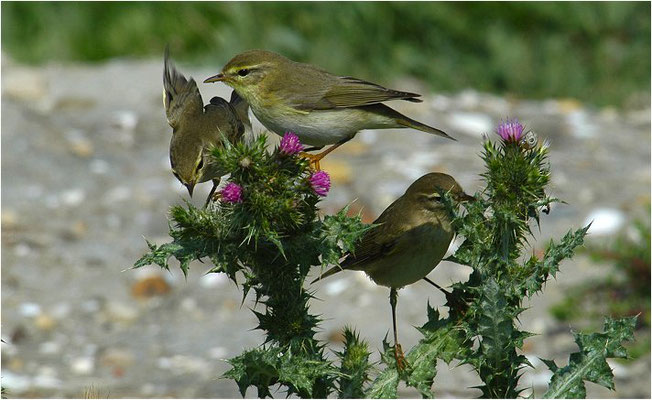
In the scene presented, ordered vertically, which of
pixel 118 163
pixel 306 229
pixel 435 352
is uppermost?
pixel 118 163

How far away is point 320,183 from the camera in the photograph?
389 centimetres

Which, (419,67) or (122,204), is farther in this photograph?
(419,67)

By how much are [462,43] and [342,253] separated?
8.74 metres

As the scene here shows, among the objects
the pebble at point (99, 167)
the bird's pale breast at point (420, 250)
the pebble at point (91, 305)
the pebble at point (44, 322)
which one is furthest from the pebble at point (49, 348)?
the bird's pale breast at point (420, 250)

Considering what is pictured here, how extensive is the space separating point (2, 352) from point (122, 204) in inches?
94.3

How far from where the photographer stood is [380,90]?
598 centimetres

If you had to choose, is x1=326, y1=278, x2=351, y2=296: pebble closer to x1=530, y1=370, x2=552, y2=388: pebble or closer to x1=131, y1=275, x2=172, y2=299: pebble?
x1=131, y1=275, x2=172, y2=299: pebble

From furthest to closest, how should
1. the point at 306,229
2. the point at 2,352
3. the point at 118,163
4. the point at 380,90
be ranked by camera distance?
the point at 118,163
the point at 2,352
the point at 380,90
the point at 306,229

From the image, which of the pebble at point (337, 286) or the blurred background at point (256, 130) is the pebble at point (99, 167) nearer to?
the blurred background at point (256, 130)

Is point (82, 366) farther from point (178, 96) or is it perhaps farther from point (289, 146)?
point (289, 146)

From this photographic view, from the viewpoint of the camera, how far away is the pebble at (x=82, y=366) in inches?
295

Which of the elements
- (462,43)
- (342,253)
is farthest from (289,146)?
(462,43)

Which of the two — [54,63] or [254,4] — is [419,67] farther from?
[54,63]

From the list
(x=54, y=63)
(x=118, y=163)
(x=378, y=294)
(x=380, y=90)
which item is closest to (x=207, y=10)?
(x=54, y=63)
